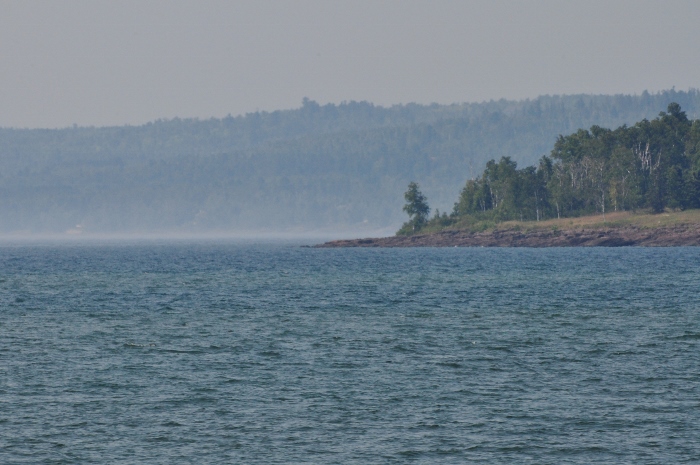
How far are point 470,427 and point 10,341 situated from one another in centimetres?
3250

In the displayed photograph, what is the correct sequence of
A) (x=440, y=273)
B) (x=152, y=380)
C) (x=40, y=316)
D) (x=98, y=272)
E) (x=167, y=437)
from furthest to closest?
(x=98, y=272) → (x=440, y=273) → (x=40, y=316) → (x=152, y=380) → (x=167, y=437)

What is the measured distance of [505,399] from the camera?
133 ft

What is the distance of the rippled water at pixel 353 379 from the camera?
34.0 m

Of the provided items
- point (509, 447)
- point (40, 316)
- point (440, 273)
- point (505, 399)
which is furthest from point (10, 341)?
point (440, 273)

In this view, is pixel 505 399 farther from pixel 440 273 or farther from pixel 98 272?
pixel 98 272

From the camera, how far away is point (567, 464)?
31.8 meters

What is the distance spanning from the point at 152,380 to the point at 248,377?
13.6ft

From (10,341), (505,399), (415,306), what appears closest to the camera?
(505,399)

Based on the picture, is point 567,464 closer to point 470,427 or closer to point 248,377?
point 470,427

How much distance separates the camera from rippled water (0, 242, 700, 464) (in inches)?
1339

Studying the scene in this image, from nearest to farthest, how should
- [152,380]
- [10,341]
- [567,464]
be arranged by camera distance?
1. [567,464]
2. [152,380]
3. [10,341]

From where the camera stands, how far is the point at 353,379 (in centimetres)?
4569

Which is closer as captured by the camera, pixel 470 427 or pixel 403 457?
pixel 403 457

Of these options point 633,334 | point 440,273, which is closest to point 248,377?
point 633,334
